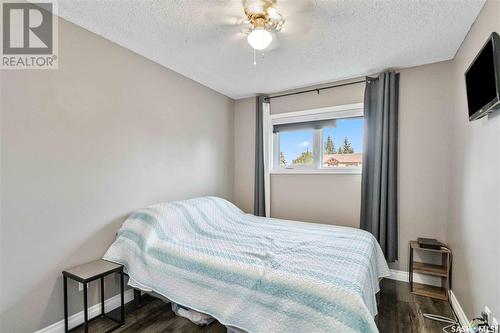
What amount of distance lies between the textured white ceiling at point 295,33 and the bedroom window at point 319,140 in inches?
21.8

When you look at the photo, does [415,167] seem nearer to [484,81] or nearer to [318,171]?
[318,171]

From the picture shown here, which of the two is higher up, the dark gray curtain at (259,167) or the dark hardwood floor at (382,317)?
the dark gray curtain at (259,167)

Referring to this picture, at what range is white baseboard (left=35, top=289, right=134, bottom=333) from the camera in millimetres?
1822

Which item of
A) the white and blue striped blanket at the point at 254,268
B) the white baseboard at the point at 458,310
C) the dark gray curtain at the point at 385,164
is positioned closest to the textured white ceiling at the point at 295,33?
the dark gray curtain at the point at 385,164

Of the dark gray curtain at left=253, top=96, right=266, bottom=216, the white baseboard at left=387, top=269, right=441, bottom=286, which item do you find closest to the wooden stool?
the white baseboard at left=387, top=269, right=441, bottom=286

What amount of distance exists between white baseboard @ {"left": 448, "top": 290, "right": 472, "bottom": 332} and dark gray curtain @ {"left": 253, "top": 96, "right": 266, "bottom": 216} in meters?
2.23

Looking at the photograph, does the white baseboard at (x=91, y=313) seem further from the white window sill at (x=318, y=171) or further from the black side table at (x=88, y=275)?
the white window sill at (x=318, y=171)

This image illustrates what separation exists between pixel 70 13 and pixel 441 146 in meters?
3.70

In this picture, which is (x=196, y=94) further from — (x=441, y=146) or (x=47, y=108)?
(x=441, y=146)

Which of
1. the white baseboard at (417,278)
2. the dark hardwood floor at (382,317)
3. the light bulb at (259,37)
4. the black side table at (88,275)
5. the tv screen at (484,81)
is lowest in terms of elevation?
the dark hardwood floor at (382,317)

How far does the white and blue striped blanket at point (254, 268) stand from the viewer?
1359 millimetres

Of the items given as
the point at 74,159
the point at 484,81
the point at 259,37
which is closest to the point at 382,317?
the point at 484,81

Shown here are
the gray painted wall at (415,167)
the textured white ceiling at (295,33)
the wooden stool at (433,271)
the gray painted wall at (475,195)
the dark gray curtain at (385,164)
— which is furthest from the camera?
the dark gray curtain at (385,164)

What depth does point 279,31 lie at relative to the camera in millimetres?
2066
